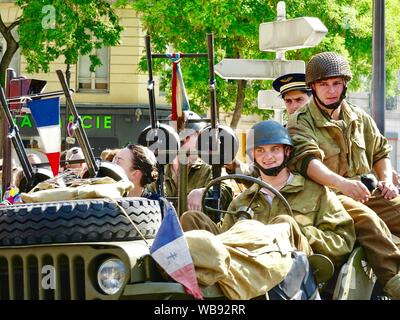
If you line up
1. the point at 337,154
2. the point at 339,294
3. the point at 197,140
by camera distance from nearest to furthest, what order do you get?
the point at 339,294 < the point at 337,154 < the point at 197,140

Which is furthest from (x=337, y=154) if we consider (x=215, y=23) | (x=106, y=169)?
(x=215, y=23)

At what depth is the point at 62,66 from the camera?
38219mm

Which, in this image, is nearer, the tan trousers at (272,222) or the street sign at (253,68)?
the tan trousers at (272,222)

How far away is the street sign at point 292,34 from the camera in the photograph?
13.4m

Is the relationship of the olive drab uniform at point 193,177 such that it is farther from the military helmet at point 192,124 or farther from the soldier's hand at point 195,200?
the soldier's hand at point 195,200

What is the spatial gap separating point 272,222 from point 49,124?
295 centimetres

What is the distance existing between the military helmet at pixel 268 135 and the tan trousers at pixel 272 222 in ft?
2.19

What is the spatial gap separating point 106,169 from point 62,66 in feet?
104

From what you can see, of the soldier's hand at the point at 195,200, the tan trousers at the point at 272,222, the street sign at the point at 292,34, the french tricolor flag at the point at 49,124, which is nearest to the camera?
the tan trousers at the point at 272,222

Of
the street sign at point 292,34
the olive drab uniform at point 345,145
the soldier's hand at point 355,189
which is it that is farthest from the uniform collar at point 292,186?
the street sign at point 292,34

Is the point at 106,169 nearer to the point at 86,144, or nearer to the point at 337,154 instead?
the point at 86,144

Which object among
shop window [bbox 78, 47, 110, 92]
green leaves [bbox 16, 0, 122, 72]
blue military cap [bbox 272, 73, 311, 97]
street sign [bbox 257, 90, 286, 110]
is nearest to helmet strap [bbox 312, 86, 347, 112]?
blue military cap [bbox 272, 73, 311, 97]

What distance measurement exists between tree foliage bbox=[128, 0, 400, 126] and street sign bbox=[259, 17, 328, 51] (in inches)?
468

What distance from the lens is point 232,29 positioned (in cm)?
2684
